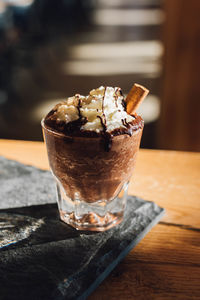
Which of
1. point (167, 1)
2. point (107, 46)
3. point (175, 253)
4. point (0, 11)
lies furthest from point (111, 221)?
point (107, 46)

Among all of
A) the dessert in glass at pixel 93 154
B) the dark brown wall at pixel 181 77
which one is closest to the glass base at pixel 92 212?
the dessert in glass at pixel 93 154

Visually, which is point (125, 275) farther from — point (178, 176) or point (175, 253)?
point (178, 176)

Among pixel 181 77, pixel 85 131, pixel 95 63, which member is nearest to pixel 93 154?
pixel 85 131

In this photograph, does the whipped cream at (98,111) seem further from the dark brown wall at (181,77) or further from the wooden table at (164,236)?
the dark brown wall at (181,77)

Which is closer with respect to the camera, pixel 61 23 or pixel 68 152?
pixel 68 152

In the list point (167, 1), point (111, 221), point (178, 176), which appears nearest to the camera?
point (111, 221)

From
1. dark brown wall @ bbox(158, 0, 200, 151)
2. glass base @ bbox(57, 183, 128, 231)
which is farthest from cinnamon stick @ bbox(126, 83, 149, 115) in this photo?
dark brown wall @ bbox(158, 0, 200, 151)

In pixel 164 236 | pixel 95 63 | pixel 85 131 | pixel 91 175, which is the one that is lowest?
pixel 95 63

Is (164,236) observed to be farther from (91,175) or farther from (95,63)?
(95,63)
